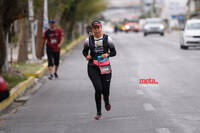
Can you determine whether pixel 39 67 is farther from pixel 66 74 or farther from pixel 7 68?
pixel 7 68

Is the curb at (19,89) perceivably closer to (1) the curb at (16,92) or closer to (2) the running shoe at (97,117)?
(1) the curb at (16,92)

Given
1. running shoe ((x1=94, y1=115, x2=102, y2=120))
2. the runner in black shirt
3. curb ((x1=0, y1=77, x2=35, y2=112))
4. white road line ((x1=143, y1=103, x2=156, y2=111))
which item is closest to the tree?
curb ((x1=0, y1=77, x2=35, y2=112))

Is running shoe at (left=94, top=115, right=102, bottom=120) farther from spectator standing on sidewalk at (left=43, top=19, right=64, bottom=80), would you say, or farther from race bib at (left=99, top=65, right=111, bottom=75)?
spectator standing on sidewalk at (left=43, top=19, right=64, bottom=80)

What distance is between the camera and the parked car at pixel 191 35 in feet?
101

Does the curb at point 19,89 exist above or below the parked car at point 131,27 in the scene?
above

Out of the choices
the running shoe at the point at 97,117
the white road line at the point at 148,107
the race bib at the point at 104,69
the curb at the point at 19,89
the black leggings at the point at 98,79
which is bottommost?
the curb at the point at 19,89

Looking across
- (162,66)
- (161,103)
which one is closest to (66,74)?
(162,66)

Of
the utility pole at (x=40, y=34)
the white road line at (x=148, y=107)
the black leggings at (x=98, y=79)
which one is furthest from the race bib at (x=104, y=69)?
the utility pole at (x=40, y=34)

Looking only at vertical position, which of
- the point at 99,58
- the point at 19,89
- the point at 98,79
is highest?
the point at 99,58

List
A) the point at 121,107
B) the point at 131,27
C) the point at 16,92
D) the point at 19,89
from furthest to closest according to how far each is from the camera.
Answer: the point at 131,27, the point at 19,89, the point at 16,92, the point at 121,107

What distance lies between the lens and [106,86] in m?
9.63

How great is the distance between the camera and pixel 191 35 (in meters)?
30.8

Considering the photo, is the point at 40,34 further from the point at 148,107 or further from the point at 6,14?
the point at 148,107

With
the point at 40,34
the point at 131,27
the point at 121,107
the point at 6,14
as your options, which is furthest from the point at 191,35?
the point at 131,27
